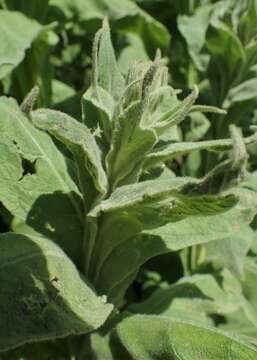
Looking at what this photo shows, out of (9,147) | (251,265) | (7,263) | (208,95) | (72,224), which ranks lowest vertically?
(251,265)

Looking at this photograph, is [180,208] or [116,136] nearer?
[180,208]

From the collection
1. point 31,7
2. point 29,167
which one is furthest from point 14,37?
point 29,167

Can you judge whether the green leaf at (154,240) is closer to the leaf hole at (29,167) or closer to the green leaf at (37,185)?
the green leaf at (37,185)

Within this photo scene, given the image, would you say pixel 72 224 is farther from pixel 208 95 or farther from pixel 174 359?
pixel 208 95

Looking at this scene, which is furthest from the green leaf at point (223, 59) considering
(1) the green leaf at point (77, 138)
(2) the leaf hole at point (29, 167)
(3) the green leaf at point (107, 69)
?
(1) the green leaf at point (77, 138)

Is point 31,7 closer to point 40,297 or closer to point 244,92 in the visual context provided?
point 244,92

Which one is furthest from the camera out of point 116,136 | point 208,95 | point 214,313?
point 208,95

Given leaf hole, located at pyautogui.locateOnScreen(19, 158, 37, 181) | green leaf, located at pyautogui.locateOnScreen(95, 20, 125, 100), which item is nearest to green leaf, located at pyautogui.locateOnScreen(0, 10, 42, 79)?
leaf hole, located at pyautogui.locateOnScreen(19, 158, 37, 181)

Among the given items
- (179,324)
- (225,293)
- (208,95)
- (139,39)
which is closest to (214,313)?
(225,293)
